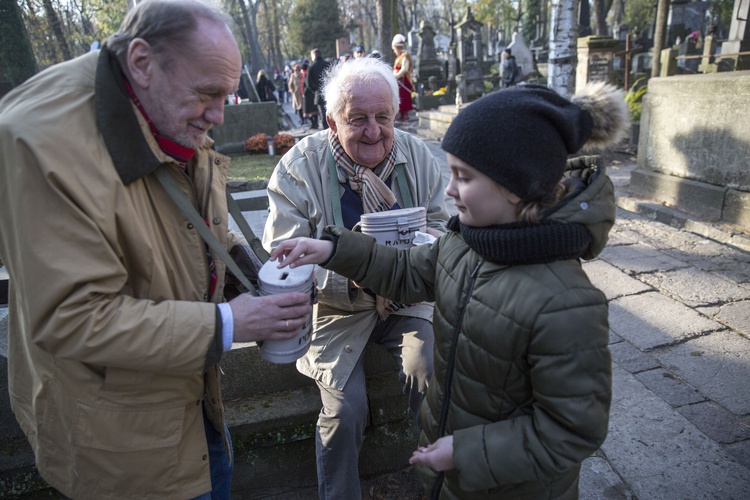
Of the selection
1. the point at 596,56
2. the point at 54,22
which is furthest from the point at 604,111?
the point at 54,22

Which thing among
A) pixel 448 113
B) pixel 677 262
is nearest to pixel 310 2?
pixel 448 113

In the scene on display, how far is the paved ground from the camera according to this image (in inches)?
93.4

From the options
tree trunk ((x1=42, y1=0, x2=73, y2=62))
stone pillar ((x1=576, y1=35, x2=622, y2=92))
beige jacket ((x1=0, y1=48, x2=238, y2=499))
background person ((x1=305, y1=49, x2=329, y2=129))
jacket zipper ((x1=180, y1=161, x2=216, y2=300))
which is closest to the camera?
beige jacket ((x1=0, y1=48, x2=238, y2=499))

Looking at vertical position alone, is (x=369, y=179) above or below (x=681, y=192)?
above

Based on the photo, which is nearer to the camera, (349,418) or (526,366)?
(526,366)

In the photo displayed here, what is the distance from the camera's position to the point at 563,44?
866 centimetres

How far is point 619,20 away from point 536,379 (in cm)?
4551

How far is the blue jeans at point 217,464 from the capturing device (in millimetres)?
1832

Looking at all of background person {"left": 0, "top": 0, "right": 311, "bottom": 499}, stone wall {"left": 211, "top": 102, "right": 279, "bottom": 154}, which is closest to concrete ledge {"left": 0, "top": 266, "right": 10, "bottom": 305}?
background person {"left": 0, "top": 0, "right": 311, "bottom": 499}

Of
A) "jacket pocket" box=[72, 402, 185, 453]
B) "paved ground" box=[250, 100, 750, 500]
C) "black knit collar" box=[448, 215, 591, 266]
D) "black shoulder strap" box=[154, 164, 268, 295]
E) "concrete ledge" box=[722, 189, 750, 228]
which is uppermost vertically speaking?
"black shoulder strap" box=[154, 164, 268, 295]

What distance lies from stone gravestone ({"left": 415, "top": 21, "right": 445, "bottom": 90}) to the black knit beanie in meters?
21.1

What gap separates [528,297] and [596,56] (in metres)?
10.8

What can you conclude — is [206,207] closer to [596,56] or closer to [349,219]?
[349,219]

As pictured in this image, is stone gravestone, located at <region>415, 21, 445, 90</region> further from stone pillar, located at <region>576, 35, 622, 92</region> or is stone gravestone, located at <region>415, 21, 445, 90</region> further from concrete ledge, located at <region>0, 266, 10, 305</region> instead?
concrete ledge, located at <region>0, 266, 10, 305</region>
